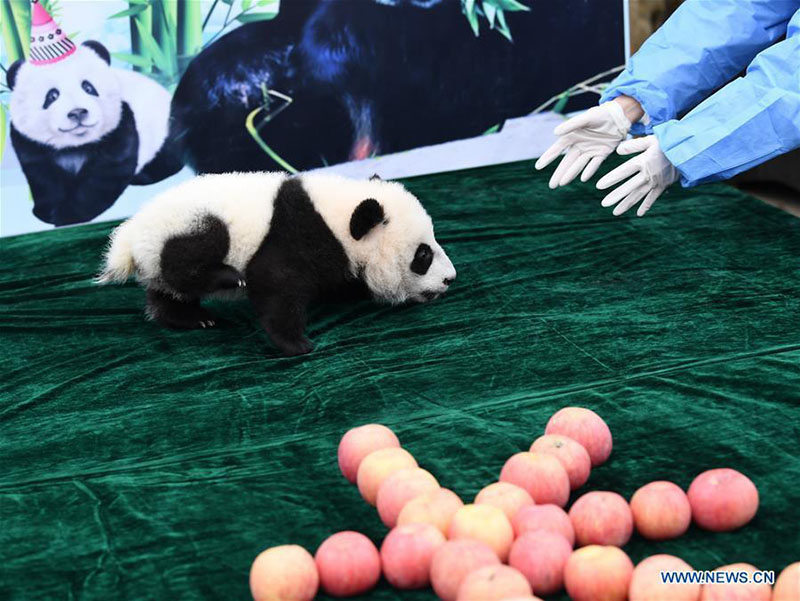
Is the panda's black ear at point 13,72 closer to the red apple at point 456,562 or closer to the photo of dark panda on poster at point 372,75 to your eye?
the photo of dark panda on poster at point 372,75

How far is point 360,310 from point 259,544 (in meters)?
1.01

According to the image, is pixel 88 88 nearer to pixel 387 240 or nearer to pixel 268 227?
pixel 268 227

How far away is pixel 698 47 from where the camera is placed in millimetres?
2439

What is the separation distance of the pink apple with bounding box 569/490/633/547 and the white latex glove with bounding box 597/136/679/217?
0.96 meters

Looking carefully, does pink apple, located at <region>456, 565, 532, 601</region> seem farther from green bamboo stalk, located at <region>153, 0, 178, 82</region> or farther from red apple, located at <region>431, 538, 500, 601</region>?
green bamboo stalk, located at <region>153, 0, 178, 82</region>

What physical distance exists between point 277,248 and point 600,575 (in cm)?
120

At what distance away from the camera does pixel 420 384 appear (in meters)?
2.00

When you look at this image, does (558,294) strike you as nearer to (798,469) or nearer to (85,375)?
(798,469)

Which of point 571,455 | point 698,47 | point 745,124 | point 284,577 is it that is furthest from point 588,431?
point 698,47

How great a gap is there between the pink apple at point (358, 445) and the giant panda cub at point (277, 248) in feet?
1.89

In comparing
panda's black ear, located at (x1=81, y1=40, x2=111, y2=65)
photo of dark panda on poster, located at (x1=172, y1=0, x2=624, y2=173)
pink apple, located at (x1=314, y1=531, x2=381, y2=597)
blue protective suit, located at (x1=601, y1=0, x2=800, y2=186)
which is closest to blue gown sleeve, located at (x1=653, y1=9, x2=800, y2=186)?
blue protective suit, located at (x1=601, y1=0, x2=800, y2=186)

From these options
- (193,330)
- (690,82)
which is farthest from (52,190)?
(690,82)

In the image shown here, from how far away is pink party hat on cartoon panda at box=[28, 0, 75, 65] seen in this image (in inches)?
127

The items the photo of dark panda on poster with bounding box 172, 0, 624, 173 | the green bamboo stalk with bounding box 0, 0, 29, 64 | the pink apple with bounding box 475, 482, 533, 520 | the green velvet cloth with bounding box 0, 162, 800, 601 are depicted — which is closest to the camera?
the pink apple with bounding box 475, 482, 533, 520
